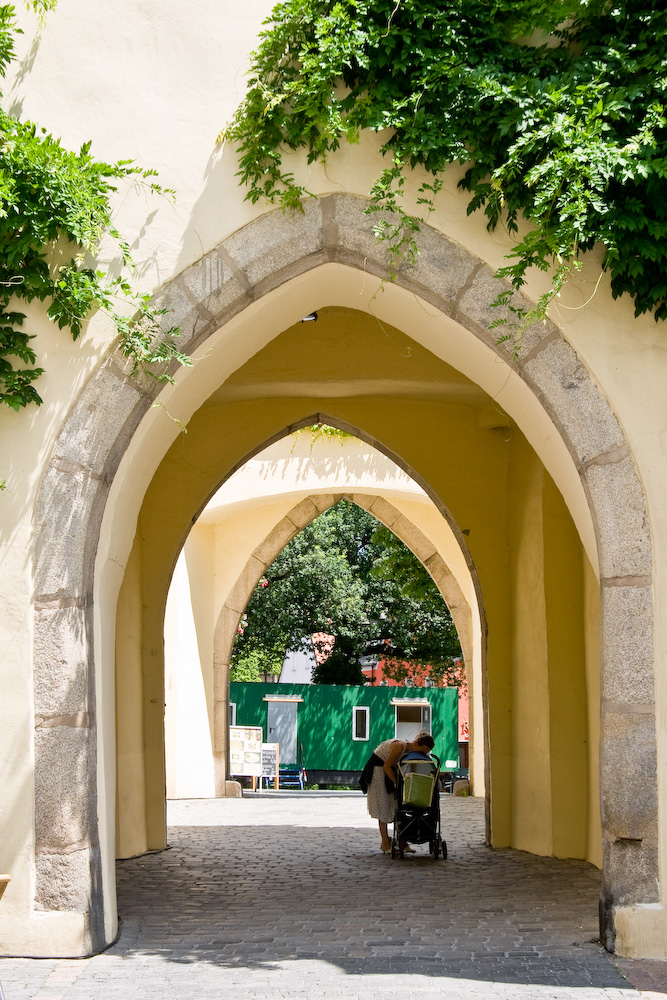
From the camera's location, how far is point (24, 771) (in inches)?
176

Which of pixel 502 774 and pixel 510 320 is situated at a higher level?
pixel 510 320

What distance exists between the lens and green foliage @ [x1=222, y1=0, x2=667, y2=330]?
447cm

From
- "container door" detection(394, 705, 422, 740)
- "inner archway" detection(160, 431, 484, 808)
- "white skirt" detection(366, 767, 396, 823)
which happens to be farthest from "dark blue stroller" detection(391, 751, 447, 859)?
"container door" detection(394, 705, 422, 740)

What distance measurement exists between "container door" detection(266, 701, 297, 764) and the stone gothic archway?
1185 cm

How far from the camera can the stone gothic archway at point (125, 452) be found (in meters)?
4.41

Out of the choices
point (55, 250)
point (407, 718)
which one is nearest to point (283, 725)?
point (407, 718)

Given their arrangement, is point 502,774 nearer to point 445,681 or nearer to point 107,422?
point 107,422

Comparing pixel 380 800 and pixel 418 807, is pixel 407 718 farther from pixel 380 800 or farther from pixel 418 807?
pixel 418 807

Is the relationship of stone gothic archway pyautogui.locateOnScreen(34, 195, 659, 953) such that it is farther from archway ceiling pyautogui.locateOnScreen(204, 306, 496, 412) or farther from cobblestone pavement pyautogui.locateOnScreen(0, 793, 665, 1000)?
archway ceiling pyautogui.locateOnScreen(204, 306, 496, 412)

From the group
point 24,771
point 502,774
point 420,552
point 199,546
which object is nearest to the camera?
point 24,771

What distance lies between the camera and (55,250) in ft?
15.6

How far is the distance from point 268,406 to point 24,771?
4.22 m

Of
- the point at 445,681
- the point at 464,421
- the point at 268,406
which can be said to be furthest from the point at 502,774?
the point at 445,681

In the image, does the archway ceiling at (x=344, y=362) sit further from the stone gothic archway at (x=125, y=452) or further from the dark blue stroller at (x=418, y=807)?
the dark blue stroller at (x=418, y=807)
